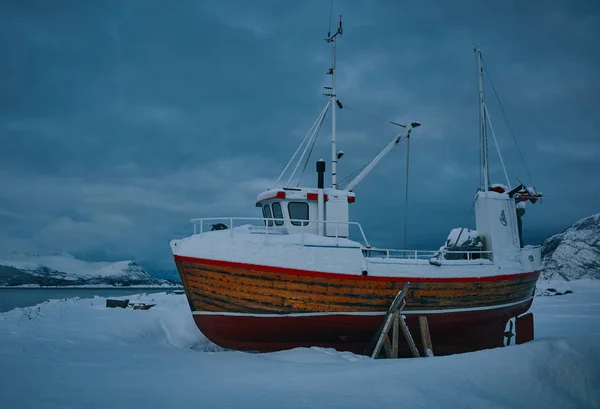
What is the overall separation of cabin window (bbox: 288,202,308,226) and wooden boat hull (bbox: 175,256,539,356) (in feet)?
9.23

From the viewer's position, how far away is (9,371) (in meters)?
6.83

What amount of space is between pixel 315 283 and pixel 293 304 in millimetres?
840

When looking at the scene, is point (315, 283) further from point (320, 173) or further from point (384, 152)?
point (384, 152)

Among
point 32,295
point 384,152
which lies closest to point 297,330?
point 384,152

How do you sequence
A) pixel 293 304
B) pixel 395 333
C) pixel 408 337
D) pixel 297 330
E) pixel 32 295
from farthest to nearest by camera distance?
1. pixel 32 295
2. pixel 408 337
3. pixel 395 333
4. pixel 297 330
5. pixel 293 304

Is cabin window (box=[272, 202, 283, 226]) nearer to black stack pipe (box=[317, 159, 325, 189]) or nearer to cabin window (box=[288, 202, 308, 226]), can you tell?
cabin window (box=[288, 202, 308, 226])

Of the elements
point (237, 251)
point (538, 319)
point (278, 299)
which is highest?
point (237, 251)

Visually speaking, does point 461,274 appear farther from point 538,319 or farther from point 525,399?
point 538,319

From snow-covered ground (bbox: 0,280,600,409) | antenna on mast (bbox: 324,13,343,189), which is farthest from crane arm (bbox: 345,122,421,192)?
snow-covered ground (bbox: 0,280,600,409)

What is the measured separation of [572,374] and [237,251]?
7822 mm

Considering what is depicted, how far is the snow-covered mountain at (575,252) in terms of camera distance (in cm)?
6588

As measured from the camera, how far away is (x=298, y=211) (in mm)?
13547

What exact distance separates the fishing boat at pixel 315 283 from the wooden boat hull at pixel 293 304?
0.03m

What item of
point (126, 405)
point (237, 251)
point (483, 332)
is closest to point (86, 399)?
point (126, 405)
